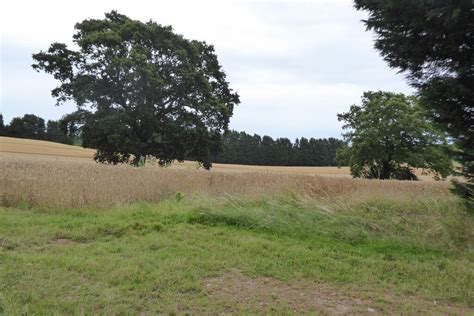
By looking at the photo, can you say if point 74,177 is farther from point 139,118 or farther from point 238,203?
point 139,118

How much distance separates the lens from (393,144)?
29.2 metres

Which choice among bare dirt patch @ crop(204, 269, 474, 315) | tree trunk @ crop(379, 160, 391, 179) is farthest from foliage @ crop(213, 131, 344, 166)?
bare dirt patch @ crop(204, 269, 474, 315)

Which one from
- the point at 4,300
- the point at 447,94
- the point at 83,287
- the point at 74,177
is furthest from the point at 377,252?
the point at 74,177

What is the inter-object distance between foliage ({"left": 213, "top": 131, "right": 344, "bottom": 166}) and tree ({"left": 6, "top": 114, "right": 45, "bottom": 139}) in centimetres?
2955

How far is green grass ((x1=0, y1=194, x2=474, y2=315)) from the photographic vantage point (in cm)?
369

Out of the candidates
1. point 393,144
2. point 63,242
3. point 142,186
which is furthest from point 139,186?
point 393,144

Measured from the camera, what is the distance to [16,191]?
8.69 meters

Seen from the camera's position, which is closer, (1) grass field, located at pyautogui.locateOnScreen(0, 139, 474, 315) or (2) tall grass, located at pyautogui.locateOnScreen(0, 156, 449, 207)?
(1) grass field, located at pyautogui.locateOnScreen(0, 139, 474, 315)

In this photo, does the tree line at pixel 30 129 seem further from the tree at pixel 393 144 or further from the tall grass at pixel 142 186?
the tall grass at pixel 142 186

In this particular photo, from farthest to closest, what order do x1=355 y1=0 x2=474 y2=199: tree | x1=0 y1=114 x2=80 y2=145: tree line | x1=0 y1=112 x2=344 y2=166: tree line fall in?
x1=0 y1=112 x2=344 y2=166: tree line → x1=0 y1=114 x2=80 y2=145: tree line → x1=355 y1=0 x2=474 y2=199: tree

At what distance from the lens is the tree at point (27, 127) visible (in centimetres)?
5997

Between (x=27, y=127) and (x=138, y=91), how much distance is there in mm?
45262

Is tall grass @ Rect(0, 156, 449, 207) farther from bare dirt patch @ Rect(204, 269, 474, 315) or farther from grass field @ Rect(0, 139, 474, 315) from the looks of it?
bare dirt patch @ Rect(204, 269, 474, 315)

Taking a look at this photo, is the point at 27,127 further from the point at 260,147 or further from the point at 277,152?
the point at 277,152
